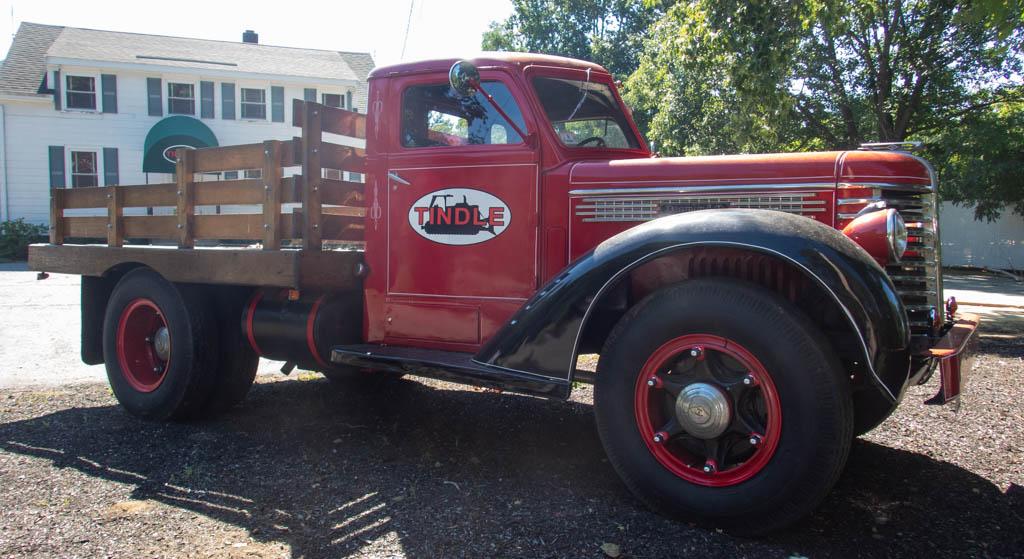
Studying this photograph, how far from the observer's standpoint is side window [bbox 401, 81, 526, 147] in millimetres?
4172

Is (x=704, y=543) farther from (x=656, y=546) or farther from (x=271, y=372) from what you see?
(x=271, y=372)

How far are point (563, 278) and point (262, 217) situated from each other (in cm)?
218

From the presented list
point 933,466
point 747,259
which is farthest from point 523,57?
point 933,466

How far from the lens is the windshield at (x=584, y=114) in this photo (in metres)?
4.25

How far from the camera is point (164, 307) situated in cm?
495

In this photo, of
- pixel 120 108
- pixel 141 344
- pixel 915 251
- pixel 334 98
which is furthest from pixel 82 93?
pixel 915 251

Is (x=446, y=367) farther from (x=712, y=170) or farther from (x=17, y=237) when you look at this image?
(x=17, y=237)

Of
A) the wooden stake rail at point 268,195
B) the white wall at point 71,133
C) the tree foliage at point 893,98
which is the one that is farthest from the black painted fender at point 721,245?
the white wall at point 71,133

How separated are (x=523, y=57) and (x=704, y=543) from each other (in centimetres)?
276

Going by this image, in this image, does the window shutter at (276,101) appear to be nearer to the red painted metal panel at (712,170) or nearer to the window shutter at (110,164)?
the window shutter at (110,164)

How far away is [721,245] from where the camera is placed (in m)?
3.01

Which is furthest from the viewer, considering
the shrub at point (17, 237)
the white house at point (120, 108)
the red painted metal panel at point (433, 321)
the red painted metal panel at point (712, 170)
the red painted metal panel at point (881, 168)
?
the white house at point (120, 108)

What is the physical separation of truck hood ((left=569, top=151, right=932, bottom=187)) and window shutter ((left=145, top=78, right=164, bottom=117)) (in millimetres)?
22855

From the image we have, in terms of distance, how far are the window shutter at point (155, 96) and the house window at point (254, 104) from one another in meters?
2.42
